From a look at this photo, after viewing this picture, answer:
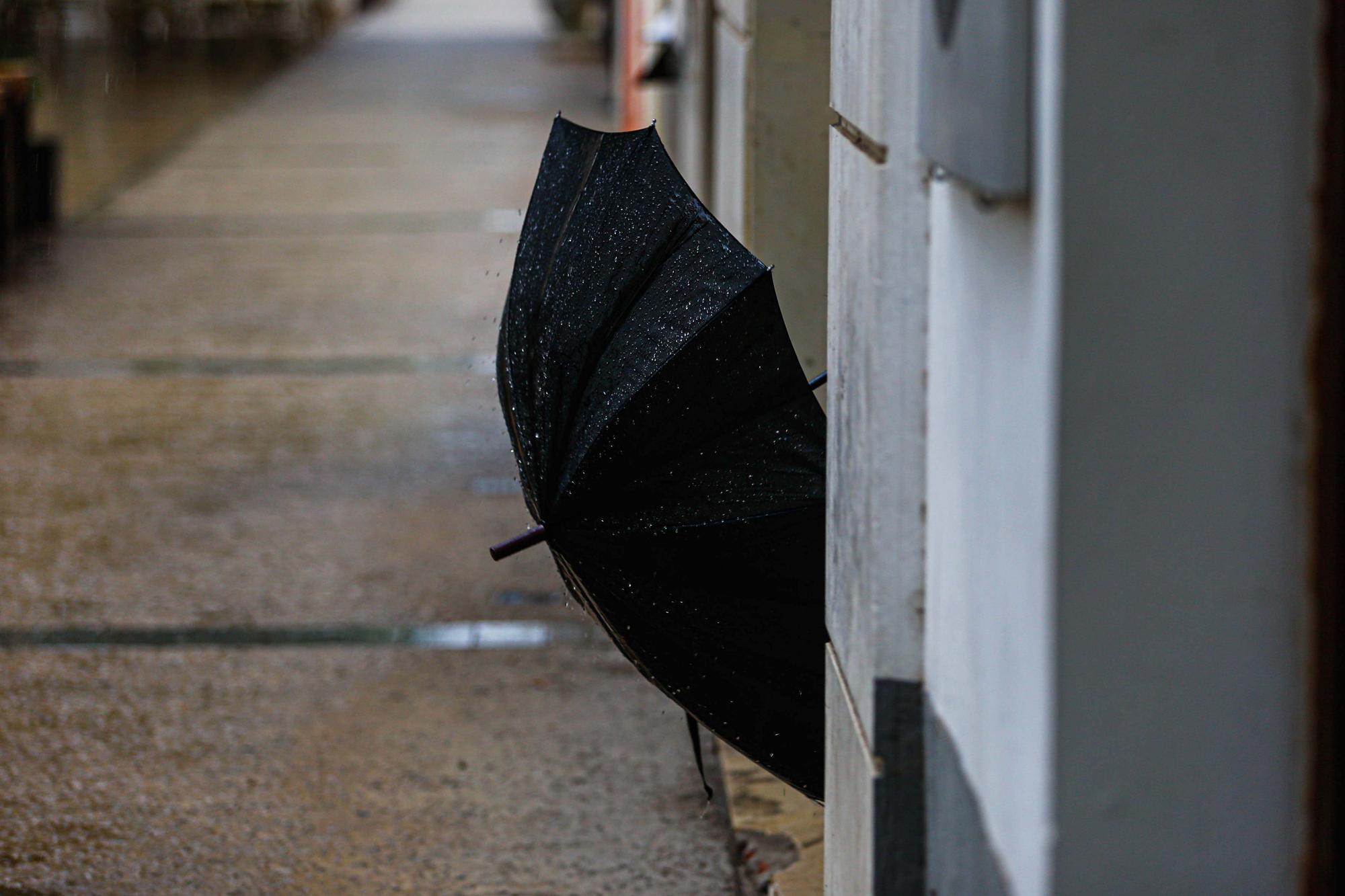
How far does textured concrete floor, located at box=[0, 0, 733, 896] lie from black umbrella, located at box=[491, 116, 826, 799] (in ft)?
3.10

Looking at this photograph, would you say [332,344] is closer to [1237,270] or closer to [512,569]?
[512,569]

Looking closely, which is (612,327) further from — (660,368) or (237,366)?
(237,366)

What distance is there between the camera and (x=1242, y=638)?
1447mm

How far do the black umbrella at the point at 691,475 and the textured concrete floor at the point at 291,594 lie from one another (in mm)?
945

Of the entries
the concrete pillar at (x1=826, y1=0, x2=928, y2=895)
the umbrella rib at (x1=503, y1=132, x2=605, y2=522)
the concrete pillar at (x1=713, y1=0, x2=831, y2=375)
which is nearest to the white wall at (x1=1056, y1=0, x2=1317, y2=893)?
the concrete pillar at (x1=826, y1=0, x2=928, y2=895)

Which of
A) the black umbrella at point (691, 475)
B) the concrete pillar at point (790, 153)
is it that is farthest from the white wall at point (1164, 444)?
the concrete pillar at point (790, 153)

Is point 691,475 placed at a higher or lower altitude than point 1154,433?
lower

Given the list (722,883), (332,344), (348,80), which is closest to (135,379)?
(332,344)

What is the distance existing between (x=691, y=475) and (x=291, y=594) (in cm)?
281

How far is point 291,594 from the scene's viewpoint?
5184 millimetres

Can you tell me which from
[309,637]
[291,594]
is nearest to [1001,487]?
[309,637]

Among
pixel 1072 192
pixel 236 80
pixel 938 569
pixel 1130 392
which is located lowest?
pixel 236 80

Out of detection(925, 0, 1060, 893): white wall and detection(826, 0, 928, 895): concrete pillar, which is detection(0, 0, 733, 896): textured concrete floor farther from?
detection(925, 0, 1060, 893): white wall

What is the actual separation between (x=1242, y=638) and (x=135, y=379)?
691cm
